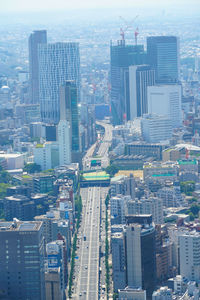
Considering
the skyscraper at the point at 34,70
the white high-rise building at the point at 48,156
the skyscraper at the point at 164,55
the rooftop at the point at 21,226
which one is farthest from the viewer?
the skyscraper at the point at 34,70

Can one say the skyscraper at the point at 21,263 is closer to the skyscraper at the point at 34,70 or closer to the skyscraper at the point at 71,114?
the skyscraper at the point at 71,114

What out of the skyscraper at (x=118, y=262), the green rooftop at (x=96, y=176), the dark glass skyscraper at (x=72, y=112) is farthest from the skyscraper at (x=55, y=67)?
the skyscraper at (x=118, y=262)

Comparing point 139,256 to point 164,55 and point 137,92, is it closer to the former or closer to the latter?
point 137,92

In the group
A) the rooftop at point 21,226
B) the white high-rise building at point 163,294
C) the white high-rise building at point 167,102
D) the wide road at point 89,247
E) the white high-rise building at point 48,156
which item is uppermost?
the rooftop at point 21,226

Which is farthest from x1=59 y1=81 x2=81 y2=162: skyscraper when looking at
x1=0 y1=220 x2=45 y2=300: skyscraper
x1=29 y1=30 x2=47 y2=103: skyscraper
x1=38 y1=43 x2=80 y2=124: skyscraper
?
x1=0 y1=220 x2=45 y2=300: skyscraper

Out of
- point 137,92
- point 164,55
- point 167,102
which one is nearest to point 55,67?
point 137,92

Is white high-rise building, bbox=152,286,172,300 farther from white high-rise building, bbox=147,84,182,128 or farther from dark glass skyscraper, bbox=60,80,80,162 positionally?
white high-rise building, bbox=147,84,182,128
